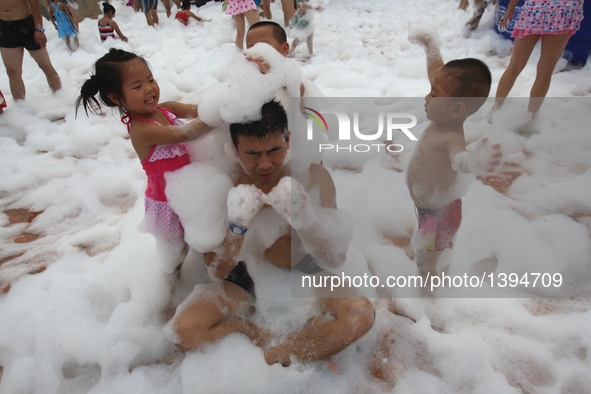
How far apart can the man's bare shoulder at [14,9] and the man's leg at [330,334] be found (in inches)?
148

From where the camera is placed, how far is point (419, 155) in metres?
1.66

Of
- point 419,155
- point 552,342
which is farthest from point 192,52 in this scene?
point 552,342

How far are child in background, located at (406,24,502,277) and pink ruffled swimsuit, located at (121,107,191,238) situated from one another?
103 centimetres

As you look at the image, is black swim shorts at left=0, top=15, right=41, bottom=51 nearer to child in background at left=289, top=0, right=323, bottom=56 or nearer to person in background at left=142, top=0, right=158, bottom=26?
child in background at left=289, top=0, right=323, bottom=56

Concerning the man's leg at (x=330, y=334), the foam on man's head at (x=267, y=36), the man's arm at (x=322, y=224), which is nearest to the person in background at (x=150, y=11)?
the foam on man's head at (x=267, y=36)

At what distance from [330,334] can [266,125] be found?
2.67 ft

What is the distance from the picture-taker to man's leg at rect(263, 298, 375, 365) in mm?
1399

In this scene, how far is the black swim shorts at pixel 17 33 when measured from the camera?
336 centimetres

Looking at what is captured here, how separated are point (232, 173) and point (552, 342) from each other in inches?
57.7

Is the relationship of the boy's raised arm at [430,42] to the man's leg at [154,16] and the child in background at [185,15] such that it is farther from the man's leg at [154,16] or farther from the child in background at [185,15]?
the man's leg at [154,16]

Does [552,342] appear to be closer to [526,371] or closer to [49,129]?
[526,371]

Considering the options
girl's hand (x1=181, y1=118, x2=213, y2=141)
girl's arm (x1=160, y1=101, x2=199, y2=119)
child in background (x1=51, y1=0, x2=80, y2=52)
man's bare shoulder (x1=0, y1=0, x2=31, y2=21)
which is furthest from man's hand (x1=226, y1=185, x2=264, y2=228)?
child in background (x1=51, y1=0, x2=80, y2=52)

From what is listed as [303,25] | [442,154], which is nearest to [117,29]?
[303,25]

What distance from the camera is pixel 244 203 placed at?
4.33 feet
